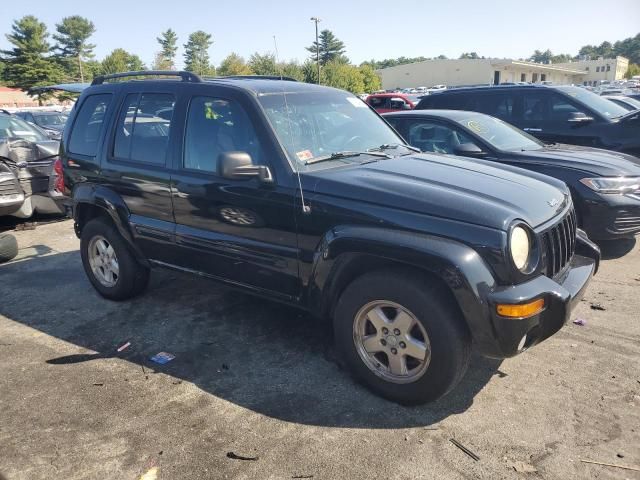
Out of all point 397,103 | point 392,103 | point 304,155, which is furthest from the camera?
point 392,103

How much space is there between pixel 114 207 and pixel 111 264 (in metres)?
0.64

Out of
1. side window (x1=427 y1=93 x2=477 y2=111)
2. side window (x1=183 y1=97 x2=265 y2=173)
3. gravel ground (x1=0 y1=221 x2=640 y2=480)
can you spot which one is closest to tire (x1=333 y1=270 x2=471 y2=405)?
gravel ground (x1=0 y1=221 x2=640 y2=480)

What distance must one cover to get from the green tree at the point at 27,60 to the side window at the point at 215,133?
199 ft

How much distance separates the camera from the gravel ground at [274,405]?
2668 millimetres

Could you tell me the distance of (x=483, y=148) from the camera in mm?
6082

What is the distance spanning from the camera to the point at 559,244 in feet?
10.3

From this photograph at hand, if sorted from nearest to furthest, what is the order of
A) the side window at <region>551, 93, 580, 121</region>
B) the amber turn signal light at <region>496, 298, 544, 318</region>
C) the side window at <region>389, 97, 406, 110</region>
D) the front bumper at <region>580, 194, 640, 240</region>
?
the amber turn signal light at <region>496, 298, 544, 318</region>
the front bumper at <region>580, 194, 640, 240</region>
the side window at <region>551, 93, 580, 121</region>
the side window at <region>389, 97, 406, 110</region>

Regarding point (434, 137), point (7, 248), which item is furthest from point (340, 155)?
A: point (7, 248)

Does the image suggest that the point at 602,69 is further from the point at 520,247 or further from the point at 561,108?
the point at 520,247

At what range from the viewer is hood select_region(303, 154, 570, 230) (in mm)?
2857

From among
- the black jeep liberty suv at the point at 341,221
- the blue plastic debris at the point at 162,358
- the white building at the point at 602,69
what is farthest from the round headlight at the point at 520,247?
the white building at the point at 602,69

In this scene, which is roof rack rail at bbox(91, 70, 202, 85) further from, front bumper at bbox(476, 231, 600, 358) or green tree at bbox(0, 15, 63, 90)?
green tree at bbox(0, 15, 63, 90)

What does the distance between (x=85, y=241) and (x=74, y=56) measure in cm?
8066

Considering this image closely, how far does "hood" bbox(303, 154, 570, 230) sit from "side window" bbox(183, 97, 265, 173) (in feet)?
2.00
